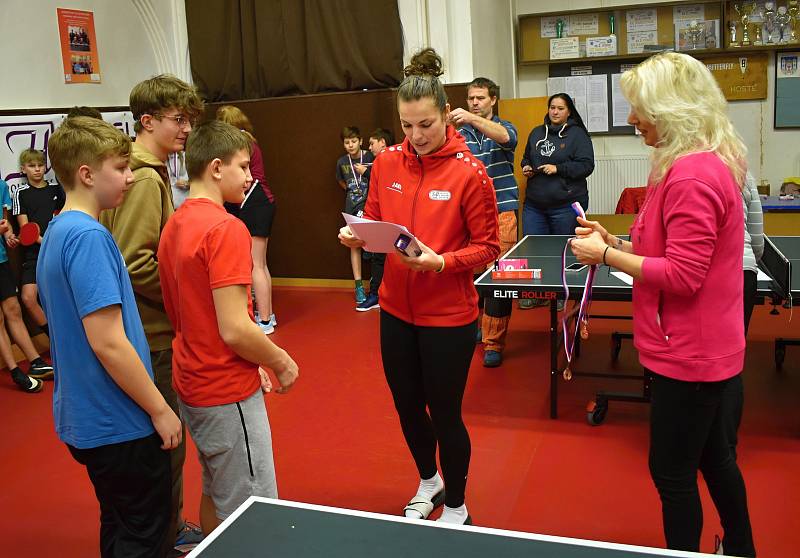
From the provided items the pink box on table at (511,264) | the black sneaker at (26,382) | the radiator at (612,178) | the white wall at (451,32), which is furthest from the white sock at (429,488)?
the radiator at (612,178)

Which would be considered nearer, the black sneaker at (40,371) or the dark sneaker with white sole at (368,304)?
the black sneaker at (40,371)

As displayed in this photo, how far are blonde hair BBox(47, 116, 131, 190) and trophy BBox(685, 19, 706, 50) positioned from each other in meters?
7.02

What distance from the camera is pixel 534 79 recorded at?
27.5 feet

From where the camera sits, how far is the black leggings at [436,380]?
2752 mm

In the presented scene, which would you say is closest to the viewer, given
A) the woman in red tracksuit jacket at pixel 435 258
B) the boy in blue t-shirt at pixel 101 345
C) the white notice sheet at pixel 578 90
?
the boy in blue t-shirt at pixel 101 345

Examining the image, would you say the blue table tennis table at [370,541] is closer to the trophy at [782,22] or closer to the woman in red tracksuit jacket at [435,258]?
the woman in red tracksuit jacket at [435,258]

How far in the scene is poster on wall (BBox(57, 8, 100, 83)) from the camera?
21.4 feet

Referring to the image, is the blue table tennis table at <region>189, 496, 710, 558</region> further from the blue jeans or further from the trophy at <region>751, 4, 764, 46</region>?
the trophy at <region>751, 4, 764, 46</region>

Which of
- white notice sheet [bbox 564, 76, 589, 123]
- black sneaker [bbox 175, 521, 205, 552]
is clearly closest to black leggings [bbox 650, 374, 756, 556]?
black sneaker [bbox 175, 521, 205, 552]

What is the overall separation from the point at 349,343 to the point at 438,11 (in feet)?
10.1

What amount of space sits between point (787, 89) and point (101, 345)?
7.45 metres

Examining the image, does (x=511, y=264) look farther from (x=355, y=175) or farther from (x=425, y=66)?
(x=355, y=175)

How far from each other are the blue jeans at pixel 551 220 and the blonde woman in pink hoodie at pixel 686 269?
3.93 meters

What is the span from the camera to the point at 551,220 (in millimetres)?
6191
